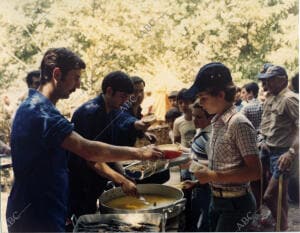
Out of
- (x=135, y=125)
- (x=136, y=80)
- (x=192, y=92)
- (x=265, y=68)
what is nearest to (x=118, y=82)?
(x=136, y=80)

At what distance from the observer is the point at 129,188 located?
254 centimetres

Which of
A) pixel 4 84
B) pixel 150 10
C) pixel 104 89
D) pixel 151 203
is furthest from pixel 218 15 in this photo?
pixel 4 84

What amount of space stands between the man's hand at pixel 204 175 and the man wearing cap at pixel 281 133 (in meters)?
0.61

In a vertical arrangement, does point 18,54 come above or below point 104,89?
above

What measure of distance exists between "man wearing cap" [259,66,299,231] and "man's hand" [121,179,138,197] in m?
1.00

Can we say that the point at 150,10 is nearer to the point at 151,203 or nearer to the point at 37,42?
the point at 37,42

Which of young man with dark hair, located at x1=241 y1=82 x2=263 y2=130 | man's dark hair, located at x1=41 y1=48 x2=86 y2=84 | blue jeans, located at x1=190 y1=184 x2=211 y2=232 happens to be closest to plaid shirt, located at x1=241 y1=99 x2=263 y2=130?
young man with dark hair, located at x1=241 y1=82 x2=263 y2=130

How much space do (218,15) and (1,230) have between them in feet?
7.79

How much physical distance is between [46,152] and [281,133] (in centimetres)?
173

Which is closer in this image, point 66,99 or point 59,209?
point 59,209

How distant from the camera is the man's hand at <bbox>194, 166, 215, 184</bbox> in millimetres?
2293

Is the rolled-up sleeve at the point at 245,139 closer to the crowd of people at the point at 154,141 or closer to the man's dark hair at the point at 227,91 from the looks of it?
the crowd of people at the point at 154,141

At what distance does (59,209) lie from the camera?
231 centimetres

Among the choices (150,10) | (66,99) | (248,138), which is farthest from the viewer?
(150,10)
